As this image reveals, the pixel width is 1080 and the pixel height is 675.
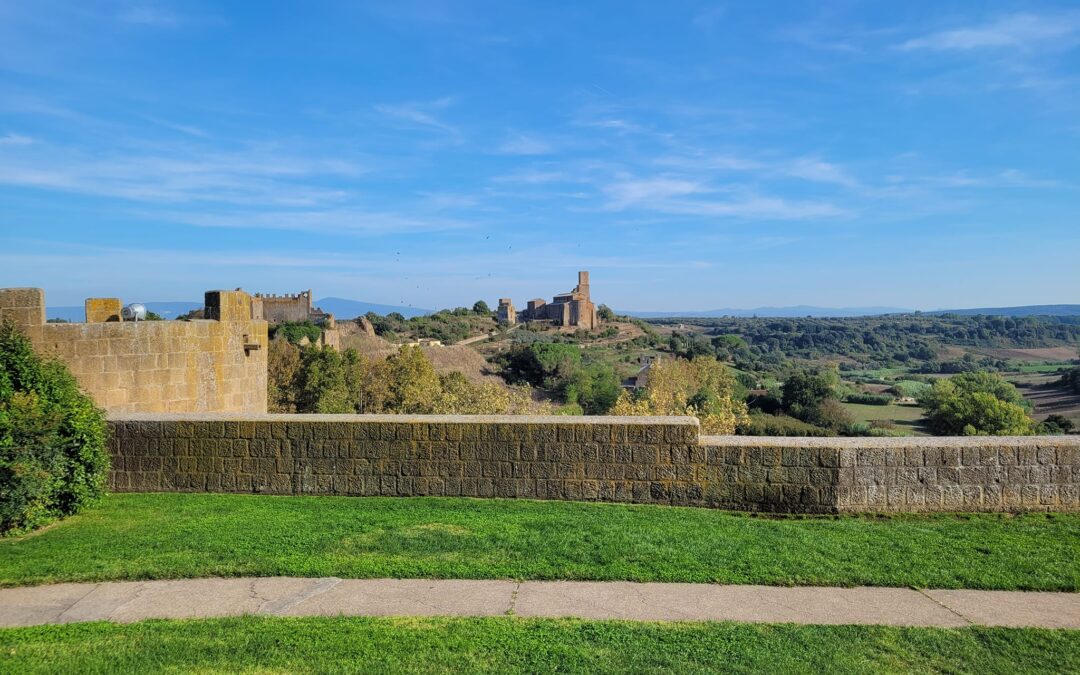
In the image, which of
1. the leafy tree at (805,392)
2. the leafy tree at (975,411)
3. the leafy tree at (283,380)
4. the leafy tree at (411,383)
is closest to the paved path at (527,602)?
the leafy tree at (411,383)

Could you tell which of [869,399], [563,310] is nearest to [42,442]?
[869,399]

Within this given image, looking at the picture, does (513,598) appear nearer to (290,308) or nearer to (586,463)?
(586,463)

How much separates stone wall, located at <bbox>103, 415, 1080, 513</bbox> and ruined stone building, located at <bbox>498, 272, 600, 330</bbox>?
94.3m

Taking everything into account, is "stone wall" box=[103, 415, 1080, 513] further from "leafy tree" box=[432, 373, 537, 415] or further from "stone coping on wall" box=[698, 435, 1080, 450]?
"leafy tree" box=[432, 373, 537, 415]

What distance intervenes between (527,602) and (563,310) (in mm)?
102867

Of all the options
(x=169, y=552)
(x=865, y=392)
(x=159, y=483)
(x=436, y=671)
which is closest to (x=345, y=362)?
(x=159, y=483)

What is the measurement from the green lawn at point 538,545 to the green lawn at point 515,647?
87 cm

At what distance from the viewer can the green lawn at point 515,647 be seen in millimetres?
3658

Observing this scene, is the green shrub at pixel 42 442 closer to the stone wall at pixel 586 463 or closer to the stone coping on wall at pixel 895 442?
the stone wall at pixel 586 463

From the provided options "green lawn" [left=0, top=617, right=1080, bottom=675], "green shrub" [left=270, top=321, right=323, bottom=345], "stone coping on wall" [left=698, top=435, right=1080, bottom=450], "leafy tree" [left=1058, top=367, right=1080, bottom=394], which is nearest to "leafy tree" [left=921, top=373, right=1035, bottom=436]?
"leafy tree" [left=1058, top=367, right=1080, bottom=394]

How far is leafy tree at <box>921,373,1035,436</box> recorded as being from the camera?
3109cm

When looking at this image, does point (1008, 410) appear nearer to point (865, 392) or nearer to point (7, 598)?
point (865, 392)

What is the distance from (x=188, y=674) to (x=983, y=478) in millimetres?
6610

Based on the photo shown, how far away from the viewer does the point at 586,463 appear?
7.14 metres
